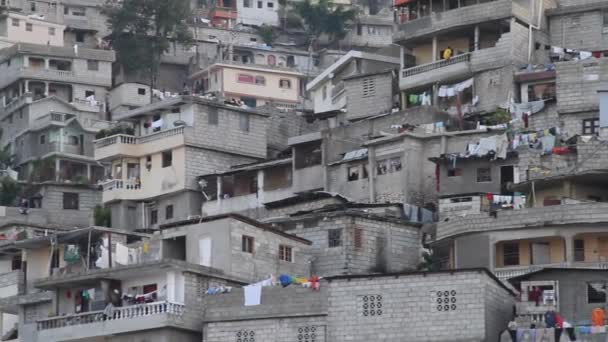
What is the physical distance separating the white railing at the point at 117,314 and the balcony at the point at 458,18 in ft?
78.9

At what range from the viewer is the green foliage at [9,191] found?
8869cm

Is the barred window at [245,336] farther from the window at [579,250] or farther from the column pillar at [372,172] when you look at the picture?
the column pillar at [372,172]

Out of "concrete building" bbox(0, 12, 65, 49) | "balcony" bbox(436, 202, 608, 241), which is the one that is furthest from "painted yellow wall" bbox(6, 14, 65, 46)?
"balcony" bbox(436, 202, 608, 241)

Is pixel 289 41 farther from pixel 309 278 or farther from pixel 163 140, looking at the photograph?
pixel 309 278

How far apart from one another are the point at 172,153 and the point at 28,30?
90.8ft

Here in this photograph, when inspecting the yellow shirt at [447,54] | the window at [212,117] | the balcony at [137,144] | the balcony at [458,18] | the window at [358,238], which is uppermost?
the balcony at [458,18]

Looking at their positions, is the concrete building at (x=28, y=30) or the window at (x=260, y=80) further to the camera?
the concrete building at (x=28, y=30)

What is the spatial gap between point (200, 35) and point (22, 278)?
43.1 meters

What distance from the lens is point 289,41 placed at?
11681 cm

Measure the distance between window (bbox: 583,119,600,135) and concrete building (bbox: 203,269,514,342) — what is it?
15.3 meters

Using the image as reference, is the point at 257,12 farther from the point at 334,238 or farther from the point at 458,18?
the point at 334,238

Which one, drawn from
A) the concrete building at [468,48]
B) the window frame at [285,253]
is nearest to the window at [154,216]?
the concrete building at [468,48]

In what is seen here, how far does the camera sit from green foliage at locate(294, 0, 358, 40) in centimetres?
11444

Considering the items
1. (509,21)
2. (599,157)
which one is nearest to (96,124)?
(509,21)
